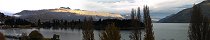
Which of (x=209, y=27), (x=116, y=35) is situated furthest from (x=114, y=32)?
(x=209, y=27)

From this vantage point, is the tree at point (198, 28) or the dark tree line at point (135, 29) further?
the dark tree line at point (135, 29)

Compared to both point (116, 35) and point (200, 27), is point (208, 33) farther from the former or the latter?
point (116, 35)

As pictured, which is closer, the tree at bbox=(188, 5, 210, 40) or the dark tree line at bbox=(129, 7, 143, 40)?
the tree at bbox=(188, 5, 210, 40)

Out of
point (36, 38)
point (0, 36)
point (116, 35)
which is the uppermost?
point (0, 36)

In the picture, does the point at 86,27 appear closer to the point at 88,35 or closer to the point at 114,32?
the point at 88,35

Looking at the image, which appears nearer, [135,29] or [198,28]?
[198,28]

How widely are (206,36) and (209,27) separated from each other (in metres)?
3.43

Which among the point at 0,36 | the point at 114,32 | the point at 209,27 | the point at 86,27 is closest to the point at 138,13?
the point at 86,27

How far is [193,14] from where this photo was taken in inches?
2291

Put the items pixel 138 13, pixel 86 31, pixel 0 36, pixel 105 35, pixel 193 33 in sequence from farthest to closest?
pixel 138 13
pixel 86 31
pixel 193 33
pixel 105 35
pixel 0 36

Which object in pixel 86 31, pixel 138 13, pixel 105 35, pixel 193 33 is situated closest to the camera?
pixel 105 35

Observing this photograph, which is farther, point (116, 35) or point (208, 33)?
point (208, 33)

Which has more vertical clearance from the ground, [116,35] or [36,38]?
[116,35]

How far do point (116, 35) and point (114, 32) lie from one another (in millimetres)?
464
